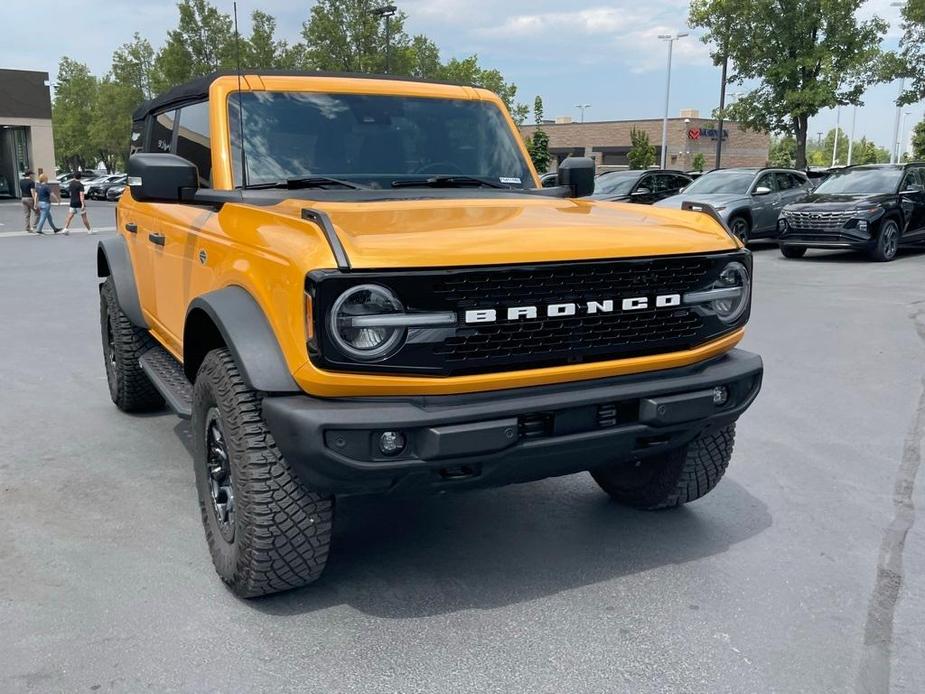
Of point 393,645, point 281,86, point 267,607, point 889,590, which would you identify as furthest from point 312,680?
point 281,86

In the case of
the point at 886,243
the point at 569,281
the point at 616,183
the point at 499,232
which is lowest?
the point at 886,243

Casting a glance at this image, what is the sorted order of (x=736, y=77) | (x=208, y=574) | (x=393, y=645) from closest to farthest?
(x=393, y=645) → (x=208, y=574) → (x=736, y=77)

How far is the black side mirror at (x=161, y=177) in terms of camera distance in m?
3.55

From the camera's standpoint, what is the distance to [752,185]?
1722 centimetres

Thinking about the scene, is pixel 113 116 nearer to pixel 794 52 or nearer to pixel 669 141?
pixel 669 141

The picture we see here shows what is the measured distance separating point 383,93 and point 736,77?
26087 millimetres

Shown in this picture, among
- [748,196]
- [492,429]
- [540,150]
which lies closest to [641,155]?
[540,150]

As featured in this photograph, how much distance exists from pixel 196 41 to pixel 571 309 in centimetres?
3906

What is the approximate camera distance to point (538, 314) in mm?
2941

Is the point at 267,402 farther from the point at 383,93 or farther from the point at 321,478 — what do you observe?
the point at 383,93

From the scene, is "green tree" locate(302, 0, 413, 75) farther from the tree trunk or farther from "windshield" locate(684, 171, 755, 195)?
"windshield" locate(684, 171, 755, 195)

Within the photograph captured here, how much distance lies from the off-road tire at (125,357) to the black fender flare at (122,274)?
0.11 meters

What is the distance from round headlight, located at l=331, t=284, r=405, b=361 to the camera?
8.91 feet

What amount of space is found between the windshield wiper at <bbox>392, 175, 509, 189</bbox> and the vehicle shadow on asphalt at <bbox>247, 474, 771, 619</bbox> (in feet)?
4.84
